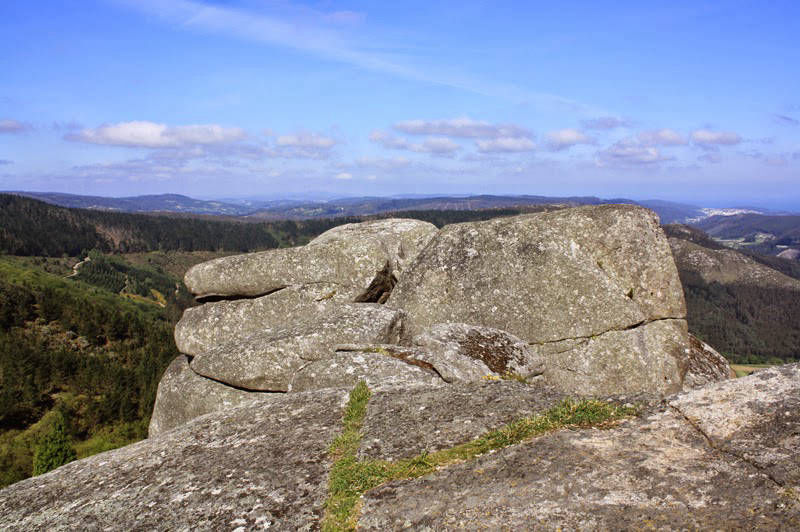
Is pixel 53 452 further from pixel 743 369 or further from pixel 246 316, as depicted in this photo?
pixel 743 369

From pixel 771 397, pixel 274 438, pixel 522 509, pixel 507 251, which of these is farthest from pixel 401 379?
pixel 507 251

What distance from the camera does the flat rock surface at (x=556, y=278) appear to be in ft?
54.5

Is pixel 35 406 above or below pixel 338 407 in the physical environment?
below

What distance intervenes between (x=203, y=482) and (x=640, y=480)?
19.3 feet

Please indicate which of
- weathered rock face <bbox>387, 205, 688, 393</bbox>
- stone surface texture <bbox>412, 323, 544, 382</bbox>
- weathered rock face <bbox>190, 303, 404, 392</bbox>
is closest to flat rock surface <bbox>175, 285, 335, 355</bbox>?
weathered rock face <bbox>190, 303, 404, 392</bbox>

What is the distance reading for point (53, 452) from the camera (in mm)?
24109

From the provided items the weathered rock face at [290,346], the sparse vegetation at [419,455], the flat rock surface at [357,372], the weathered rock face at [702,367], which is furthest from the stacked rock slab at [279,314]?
the weathered rock face at [702,367]

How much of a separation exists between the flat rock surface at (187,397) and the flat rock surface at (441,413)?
7887 millimetres

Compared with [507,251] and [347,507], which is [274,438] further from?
[507,251]

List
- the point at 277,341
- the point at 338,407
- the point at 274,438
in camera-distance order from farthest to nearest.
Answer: the point at 277,341 → the point at 338,407 → the point at 274,438

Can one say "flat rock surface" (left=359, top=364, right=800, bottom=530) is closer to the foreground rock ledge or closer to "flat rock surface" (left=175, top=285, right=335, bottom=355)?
the foreground rock ledge

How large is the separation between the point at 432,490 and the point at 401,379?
527 cm

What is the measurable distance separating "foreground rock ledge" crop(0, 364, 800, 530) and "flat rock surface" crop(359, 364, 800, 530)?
0.06 feet

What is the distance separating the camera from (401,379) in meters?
11.3
